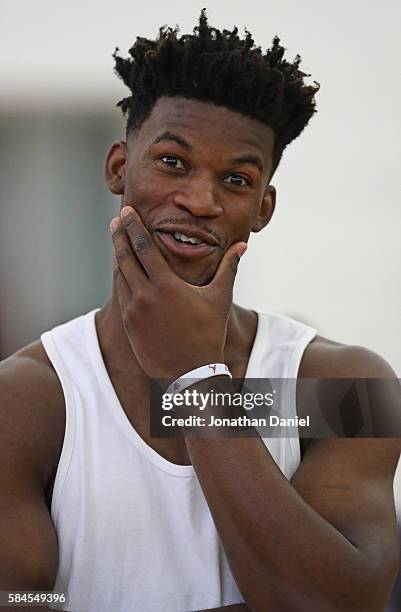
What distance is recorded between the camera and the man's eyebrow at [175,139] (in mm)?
2094

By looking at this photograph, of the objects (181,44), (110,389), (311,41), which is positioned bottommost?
(110,389)

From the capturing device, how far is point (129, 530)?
1.93 metres

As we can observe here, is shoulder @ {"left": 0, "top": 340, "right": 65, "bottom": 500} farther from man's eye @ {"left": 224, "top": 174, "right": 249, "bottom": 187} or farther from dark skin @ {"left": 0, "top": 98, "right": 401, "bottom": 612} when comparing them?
man's eye @ {"left": 224, "top": 174, "right": 249, "bottom": 187}

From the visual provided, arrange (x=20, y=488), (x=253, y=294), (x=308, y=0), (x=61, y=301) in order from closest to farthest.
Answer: (x=20, y=488), (x=308, y=0), (x=253, y=294), (x=61, y=301)

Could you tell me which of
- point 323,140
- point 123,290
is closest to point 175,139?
point 123,290

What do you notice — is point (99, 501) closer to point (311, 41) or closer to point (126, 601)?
point (126, 601)

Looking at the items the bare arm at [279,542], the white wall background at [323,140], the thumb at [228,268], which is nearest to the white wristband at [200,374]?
the bare arm at [279,542]

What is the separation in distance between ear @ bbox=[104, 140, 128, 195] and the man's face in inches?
4.8

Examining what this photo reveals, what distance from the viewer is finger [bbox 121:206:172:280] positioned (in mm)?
1901

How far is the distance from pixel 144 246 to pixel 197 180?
0.82ft

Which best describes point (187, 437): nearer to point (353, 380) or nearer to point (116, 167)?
point (353, 380)

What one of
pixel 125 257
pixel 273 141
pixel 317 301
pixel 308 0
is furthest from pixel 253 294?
pixel 125 257

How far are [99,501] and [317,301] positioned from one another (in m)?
2.01

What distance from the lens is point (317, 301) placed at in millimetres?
3760
